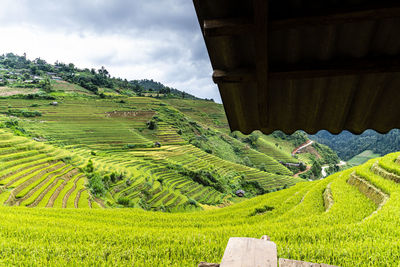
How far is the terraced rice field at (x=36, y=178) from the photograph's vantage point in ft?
47.5

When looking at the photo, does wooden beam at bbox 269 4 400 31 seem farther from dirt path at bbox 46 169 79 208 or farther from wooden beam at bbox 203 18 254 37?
dirt path at bbox 46 169 79 208

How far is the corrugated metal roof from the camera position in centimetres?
119

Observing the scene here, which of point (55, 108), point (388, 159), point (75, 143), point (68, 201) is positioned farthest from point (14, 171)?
point (55, 108)

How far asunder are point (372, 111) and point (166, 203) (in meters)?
21.6

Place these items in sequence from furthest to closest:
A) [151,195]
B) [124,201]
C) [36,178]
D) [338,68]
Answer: [151,195], [124,201], [36,178], [338,68]

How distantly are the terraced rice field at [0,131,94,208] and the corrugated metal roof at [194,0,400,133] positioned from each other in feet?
55.2

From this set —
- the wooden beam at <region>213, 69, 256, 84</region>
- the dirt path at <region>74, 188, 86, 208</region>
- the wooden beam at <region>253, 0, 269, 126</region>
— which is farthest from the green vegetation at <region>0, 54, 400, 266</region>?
the wooden beam at <region>213, 69, 256, 84</region>

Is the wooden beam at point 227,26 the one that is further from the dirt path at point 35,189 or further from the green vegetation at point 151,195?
the dirt path at point 35,189

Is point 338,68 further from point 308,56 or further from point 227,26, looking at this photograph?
point 227,26

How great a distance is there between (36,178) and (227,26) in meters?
22.5

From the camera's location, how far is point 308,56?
1.57 m

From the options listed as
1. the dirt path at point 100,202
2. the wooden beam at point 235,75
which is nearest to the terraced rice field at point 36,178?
the dirt path at point 100,202

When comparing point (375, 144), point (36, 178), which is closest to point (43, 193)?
point (36, 178)

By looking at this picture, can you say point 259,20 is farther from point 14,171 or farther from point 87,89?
point 87,89
